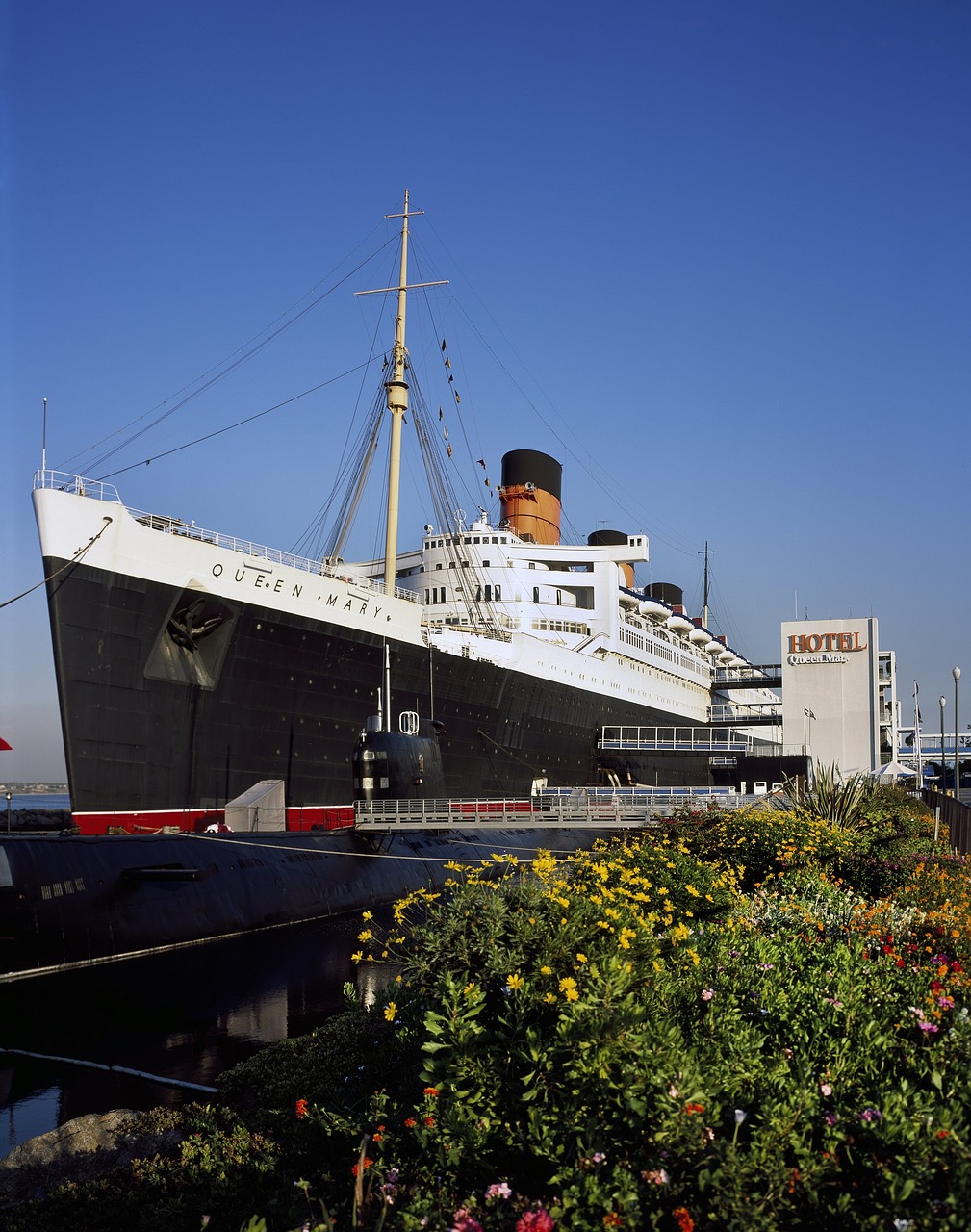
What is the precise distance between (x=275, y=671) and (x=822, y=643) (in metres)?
37.5

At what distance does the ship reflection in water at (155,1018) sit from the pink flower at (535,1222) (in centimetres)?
805

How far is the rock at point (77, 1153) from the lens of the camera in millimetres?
7879

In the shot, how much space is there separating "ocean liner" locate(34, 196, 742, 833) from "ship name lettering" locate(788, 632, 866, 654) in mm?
14348

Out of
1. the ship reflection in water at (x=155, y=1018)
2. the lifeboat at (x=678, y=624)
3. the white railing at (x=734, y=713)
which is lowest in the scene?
the ship reflection in water at (x=155, y=1018)

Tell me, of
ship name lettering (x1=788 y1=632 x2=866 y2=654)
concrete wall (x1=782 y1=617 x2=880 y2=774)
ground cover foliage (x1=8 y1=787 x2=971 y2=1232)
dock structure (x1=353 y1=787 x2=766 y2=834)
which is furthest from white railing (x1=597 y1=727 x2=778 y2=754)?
ground cover foliage (x1=8 y1=787 x2=971 y2=1232)

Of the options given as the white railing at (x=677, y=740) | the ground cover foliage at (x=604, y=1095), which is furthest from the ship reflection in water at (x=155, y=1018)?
the white railing at (x=677, y=740)

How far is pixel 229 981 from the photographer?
17203mm

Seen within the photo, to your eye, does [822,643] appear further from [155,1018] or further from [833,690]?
[155,1018]

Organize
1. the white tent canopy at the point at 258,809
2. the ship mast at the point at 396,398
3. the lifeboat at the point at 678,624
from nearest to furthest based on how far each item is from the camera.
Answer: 1. the white tent canopy at the point at 258,809
2. the ship mast at the point at 396,398
3. the lifeboat at the point at 678,624

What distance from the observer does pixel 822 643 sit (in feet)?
179

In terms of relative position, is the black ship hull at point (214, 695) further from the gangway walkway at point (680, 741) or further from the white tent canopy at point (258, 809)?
the gangway walkway at point (680, 741)

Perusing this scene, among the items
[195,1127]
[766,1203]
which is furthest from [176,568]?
[766,1203]

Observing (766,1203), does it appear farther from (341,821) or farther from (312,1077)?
(341,821)

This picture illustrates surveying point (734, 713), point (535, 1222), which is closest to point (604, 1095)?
point (535, 1222)
